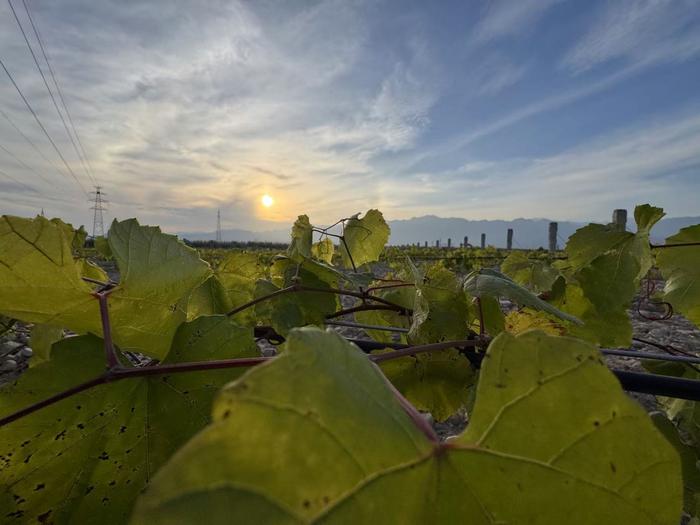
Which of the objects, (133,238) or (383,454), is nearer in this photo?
(383,454)

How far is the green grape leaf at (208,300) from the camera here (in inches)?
50.0

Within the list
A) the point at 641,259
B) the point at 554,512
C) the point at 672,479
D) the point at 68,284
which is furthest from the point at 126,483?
the point at 641,259

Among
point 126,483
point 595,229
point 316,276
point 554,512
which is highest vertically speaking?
point 595,229

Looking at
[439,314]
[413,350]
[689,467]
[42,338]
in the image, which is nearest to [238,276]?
[42,338]

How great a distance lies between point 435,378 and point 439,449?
25.9 inches

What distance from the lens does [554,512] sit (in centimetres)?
38

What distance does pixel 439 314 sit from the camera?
3.22 ft

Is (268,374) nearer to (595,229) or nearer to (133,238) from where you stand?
(133,238)

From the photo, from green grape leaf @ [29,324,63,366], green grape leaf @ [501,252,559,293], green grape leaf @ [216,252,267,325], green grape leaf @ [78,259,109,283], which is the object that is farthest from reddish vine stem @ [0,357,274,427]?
green grape leaf @ [501,252,559,293]

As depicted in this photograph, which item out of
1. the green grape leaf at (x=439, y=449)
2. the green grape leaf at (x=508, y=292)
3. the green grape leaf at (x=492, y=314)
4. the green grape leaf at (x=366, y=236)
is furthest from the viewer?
the green grape leaf at (x=366, y=236)

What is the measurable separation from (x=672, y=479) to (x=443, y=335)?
58 centimetres

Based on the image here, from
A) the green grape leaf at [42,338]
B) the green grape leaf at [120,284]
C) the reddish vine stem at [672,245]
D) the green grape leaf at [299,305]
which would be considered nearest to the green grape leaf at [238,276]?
the green grape leaf at [299,305]

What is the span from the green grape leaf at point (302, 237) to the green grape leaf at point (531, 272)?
71 centimetres

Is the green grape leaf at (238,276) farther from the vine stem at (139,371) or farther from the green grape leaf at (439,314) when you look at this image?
the vine stem at (139,371)
